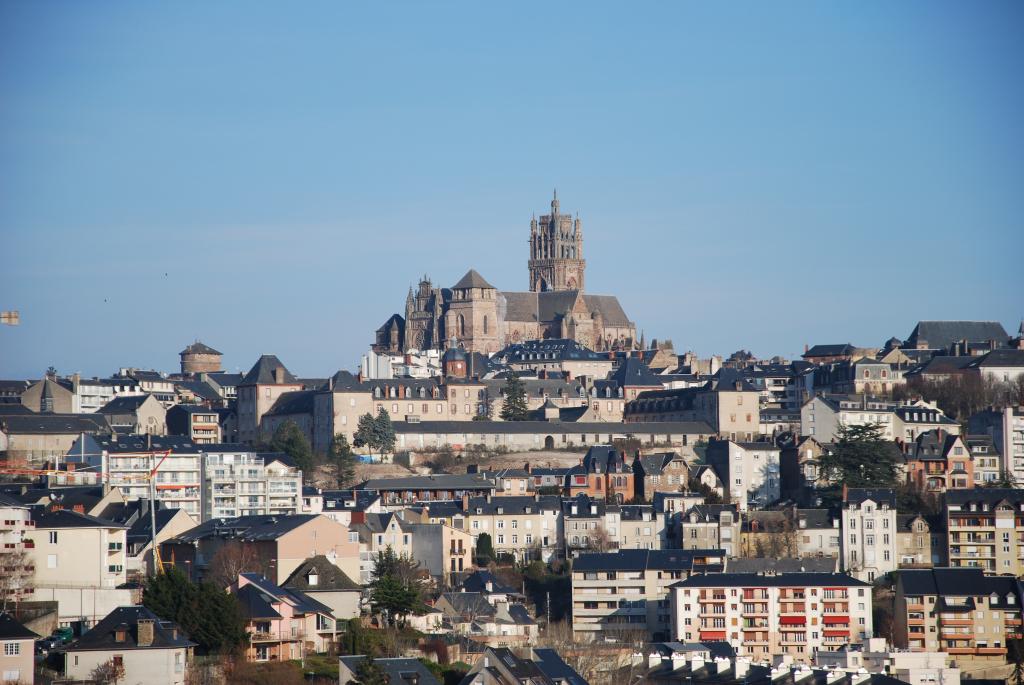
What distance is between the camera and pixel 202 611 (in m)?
51.4

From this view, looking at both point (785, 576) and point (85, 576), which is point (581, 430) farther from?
point (85, 576)

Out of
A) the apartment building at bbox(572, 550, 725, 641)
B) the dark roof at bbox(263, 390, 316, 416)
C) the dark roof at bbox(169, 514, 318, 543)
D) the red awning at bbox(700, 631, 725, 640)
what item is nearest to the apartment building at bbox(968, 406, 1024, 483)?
the apartment building at bbox(572, 550, 725, 641)

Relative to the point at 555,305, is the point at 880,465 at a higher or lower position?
lower

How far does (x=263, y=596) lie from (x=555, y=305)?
9617 cm

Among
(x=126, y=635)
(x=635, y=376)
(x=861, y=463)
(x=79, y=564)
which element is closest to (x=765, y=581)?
(x=861, y=463)

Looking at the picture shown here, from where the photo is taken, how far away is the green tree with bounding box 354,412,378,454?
333ft

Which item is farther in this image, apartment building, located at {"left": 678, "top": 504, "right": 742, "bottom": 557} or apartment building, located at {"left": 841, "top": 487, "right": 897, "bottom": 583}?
apartment building, located at {"left": 678, "top": 504, "right": 742, "bottom": 557}

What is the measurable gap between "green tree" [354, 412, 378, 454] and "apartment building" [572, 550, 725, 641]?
28865 millimetres

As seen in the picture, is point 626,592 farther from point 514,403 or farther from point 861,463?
point 514,403

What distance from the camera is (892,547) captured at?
80.1 metres

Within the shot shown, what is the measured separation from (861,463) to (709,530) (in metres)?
12.0

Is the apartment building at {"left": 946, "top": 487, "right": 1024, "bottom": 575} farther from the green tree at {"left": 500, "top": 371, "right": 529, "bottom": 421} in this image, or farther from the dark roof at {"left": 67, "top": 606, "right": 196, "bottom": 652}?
the dark roof at {"left": 67, "top": 606, "right": 196, "bottom": 652}

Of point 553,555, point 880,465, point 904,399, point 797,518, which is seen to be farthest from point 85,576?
point 904,399

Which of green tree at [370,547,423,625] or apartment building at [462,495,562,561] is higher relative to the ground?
apartment building at [462,495,562,561]
